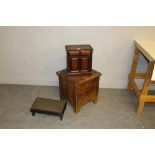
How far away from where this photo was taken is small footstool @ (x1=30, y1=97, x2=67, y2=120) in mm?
2084

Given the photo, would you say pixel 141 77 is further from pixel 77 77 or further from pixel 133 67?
pixel 77 77

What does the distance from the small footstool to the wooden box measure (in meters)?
0.42

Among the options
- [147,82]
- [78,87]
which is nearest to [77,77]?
[78,87]

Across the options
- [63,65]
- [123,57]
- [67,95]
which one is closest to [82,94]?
[67,95]

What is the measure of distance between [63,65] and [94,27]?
718mm

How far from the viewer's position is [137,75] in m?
2.55

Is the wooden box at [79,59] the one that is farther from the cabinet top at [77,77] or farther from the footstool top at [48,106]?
the footstool top at [48,106]

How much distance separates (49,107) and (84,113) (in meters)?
0.45

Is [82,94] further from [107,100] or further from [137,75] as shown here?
[137,75]

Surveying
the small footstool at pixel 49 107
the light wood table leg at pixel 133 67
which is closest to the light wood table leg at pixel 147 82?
the light wood table leg at pixel 133 67

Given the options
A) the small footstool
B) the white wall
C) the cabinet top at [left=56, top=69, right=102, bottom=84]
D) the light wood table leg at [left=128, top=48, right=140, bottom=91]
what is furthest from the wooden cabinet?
the light wood table leg at [left=128, top=48, right=140, bottom=91]

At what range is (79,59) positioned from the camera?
212 centimetres

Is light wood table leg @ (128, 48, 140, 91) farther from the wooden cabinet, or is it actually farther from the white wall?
the wooden cabinet

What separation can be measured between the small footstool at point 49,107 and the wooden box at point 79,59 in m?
0.42
